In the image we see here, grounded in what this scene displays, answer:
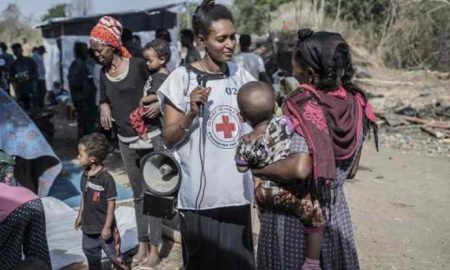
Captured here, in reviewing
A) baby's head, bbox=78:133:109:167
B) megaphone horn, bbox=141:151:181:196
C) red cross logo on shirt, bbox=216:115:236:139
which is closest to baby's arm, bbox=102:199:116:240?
baby's head, bbox=78:133:109:167

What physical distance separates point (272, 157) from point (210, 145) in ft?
1.79

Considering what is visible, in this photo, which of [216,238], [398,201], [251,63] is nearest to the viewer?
[216,238]

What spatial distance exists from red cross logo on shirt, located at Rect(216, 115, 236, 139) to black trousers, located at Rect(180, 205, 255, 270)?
1.24 ft

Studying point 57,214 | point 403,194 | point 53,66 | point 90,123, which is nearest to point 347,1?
point 53,66

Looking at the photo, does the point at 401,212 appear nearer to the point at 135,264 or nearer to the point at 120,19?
the point at 135,264

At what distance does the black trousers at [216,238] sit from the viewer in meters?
2.73

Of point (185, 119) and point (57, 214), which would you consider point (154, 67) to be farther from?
point (57, 214)

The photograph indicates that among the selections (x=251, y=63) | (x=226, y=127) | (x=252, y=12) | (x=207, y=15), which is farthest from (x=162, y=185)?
(x=252, y=12)

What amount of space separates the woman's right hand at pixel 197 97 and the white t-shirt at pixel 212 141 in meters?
0.12

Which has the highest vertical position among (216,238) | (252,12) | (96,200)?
(252,12)

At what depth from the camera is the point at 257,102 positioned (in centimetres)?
234

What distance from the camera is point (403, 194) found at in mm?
6500

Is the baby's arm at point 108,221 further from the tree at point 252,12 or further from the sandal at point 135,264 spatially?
the tree at point 252,12

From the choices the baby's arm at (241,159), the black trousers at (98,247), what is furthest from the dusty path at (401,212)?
the baby's arm at (241,159)
